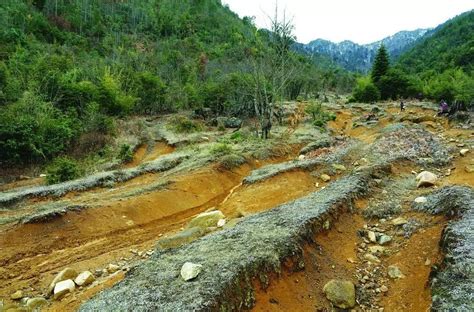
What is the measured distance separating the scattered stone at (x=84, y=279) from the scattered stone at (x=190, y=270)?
8.32 ft

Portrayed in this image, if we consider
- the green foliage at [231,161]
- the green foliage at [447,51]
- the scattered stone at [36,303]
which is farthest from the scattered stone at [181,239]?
the green foliage at [447,51]

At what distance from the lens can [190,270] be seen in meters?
5.91

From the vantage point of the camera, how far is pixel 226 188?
14617 mm

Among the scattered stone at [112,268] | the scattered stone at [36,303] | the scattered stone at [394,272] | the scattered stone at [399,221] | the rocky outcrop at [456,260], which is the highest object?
the rocky outcrop at [456,260]

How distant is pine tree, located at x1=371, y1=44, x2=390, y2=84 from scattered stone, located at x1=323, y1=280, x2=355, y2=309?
165 ft

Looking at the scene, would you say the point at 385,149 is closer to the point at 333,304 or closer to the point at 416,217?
the point at 416,217

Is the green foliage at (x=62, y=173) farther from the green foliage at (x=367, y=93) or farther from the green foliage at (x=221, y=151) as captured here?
the green foliage at (x=367, y=93)

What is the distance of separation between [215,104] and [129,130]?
12.3 metres

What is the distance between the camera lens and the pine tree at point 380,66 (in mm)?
51500

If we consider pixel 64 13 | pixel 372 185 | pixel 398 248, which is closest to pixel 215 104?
pixel 372 185

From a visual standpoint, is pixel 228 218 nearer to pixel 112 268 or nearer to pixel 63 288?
pixel 112 268

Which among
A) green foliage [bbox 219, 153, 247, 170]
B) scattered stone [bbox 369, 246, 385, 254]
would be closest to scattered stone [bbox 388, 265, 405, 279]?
scattered stone [bbox 369, 246, 385, 254]

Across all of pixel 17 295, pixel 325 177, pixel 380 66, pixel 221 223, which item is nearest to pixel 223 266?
pixel 221 223

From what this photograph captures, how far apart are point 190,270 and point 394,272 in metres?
3.74
